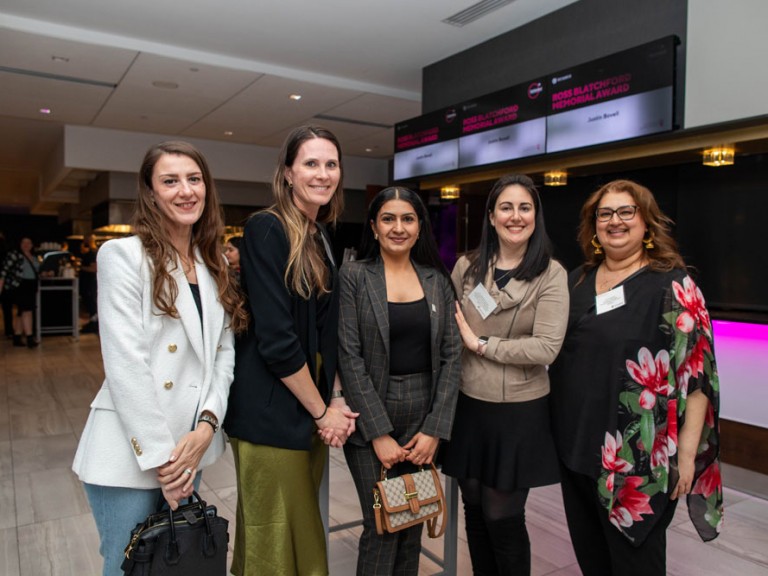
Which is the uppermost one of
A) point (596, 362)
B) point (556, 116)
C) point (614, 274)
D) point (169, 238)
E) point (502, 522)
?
point (556, 116)

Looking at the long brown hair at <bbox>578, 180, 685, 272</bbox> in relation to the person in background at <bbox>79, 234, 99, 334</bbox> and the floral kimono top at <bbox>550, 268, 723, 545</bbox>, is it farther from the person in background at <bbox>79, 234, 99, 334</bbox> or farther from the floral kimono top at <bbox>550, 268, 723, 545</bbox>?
the person in background at <bbox>79, 234, 99, 334</bbox>

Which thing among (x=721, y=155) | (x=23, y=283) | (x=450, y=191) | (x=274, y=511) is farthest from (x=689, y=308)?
(x=23, y=283)

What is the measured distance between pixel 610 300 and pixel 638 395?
0.33m

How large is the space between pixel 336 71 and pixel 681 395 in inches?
207

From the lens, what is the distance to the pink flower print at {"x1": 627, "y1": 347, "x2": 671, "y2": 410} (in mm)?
1835

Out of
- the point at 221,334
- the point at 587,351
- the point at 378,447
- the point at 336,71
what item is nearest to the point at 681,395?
the point at 587,351

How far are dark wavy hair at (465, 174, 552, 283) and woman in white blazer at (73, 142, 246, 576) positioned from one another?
948 mm

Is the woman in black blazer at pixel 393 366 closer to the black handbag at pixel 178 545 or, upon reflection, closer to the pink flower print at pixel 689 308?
the black handbag at pixel 178 545

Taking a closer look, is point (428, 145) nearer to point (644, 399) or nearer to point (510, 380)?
point (510, 380)

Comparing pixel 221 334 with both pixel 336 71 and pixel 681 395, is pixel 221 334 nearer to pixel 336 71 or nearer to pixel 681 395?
pixel 681 395

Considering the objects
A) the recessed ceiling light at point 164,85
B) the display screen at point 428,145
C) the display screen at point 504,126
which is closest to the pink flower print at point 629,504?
the display screen at point 504,126

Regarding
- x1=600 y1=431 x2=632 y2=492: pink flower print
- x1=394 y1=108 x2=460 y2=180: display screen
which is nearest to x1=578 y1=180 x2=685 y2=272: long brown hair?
x1=600 y1=431 x2=632 y2=492: pink flower print

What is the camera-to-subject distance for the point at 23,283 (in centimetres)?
910

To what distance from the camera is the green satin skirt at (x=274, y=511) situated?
1.75 metres
